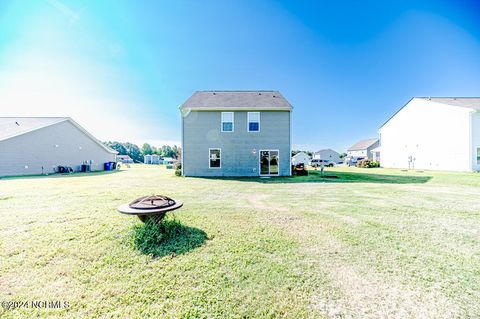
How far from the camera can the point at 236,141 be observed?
49.3 feet

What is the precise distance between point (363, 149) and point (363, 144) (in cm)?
363

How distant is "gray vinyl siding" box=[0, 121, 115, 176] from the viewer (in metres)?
15.7

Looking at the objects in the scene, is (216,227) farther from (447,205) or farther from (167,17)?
(167,17)

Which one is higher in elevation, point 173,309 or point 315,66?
point 315,66

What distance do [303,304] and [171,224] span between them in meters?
2.89

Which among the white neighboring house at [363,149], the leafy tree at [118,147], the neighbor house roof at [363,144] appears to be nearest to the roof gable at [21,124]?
the leafy tree at [118,147]

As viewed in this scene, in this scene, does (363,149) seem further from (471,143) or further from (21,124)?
(21,124)

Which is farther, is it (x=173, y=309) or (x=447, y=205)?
(x=447, y=205)

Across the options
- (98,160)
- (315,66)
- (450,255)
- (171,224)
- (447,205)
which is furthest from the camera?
(98,160)

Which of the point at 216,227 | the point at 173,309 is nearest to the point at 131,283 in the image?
the point at 173,309

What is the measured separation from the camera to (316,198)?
7.33 meters

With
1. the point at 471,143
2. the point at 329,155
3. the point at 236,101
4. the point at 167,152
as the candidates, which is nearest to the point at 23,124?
the point at 236,101

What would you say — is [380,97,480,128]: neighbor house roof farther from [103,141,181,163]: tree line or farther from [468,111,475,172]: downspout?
[103,141,181,163]: tree line

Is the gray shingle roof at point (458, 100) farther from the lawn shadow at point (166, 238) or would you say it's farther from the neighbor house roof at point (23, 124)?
the neighbor house roof at point (23, 124)
